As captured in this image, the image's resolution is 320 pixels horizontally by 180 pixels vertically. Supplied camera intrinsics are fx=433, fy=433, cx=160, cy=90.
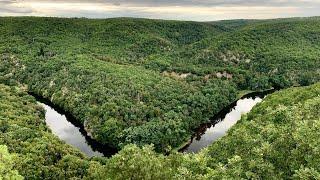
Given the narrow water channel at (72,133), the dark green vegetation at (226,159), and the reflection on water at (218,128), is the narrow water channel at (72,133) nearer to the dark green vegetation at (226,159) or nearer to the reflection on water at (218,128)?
the reflection on water at (218,128)

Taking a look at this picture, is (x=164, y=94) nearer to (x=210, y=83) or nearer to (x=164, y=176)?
(x=210, y=83)

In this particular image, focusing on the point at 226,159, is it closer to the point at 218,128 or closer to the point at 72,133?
the point at 218,128

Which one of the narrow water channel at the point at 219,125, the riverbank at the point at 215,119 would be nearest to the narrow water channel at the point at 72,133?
the riverbank at the point at 215,119

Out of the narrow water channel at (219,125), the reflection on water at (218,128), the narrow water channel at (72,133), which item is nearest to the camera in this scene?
→ the narrow water channel at (72,133)

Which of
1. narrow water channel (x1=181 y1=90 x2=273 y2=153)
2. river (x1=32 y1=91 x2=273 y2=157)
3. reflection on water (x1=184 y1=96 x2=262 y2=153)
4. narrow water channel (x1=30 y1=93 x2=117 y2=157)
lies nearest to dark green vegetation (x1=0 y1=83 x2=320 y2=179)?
narrow water channel (x1=30 y1=93 x2=117 y2=157)

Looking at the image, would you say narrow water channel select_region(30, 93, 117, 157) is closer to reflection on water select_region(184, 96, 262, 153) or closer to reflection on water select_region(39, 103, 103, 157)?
reflection on water select_region(39, 103, 103, 157)

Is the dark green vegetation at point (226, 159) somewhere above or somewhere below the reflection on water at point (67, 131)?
above

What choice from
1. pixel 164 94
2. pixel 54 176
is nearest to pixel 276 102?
pixel 164 94
